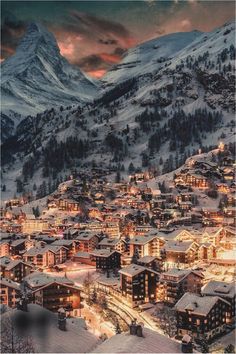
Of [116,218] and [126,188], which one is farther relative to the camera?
[126,188]

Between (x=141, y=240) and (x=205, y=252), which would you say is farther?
(x=141, y=240)

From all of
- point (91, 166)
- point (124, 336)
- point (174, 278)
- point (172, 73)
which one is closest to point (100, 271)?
point (174, 278)

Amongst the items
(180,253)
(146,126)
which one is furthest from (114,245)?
(146,126)

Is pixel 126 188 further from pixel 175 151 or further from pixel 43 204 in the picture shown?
pixel 175 151

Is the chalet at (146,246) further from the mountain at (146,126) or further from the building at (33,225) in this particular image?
the mountain at (146,126)

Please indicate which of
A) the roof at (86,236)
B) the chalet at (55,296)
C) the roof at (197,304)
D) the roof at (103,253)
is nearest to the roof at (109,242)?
the roof at (86,236)

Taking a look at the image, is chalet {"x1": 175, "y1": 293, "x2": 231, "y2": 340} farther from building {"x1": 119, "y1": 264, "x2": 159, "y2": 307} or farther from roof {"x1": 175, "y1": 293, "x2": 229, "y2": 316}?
building {"x1": 119, "y1": 264, "x2": 159, "y2": 307}

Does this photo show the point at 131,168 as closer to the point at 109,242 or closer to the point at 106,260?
the point at 109,242
